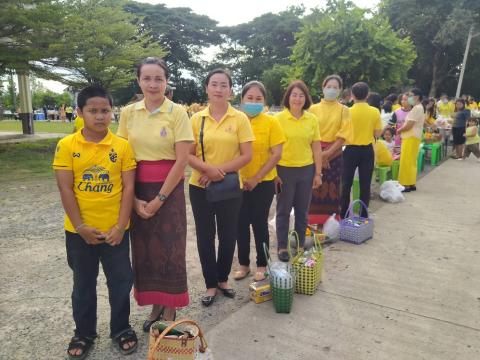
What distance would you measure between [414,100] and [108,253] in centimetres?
596

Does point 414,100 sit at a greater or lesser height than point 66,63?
lesser

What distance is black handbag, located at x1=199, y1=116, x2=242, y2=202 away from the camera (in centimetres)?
286

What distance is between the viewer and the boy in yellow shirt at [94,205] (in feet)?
7.61

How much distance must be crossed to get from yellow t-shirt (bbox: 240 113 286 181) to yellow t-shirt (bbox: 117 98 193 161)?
97cm

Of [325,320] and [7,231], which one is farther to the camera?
[7,231]

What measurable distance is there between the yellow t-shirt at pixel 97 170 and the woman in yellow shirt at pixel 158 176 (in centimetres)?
14

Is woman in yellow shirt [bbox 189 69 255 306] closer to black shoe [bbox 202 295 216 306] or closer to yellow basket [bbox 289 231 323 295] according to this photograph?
black shoe [bbox 202 295 216 306]

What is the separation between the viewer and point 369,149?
5055 millimetres

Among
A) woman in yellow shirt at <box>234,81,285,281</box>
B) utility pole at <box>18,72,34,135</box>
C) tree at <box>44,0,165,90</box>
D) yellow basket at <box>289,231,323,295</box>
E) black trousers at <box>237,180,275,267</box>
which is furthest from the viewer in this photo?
utility pole at <box>18,72,34,135</box>

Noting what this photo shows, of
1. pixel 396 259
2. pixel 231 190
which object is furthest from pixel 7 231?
pixel 396 259

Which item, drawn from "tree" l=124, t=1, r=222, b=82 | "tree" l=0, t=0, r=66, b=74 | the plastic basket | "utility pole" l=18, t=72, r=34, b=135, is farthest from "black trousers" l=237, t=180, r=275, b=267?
"tree" l=124, t=1, r=222, b=82

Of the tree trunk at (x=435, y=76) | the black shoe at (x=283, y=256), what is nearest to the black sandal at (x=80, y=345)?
the black shoe at (x=283, y=256)

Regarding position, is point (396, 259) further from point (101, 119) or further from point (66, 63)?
point (66, 63)

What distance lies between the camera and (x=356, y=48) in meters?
14.6
